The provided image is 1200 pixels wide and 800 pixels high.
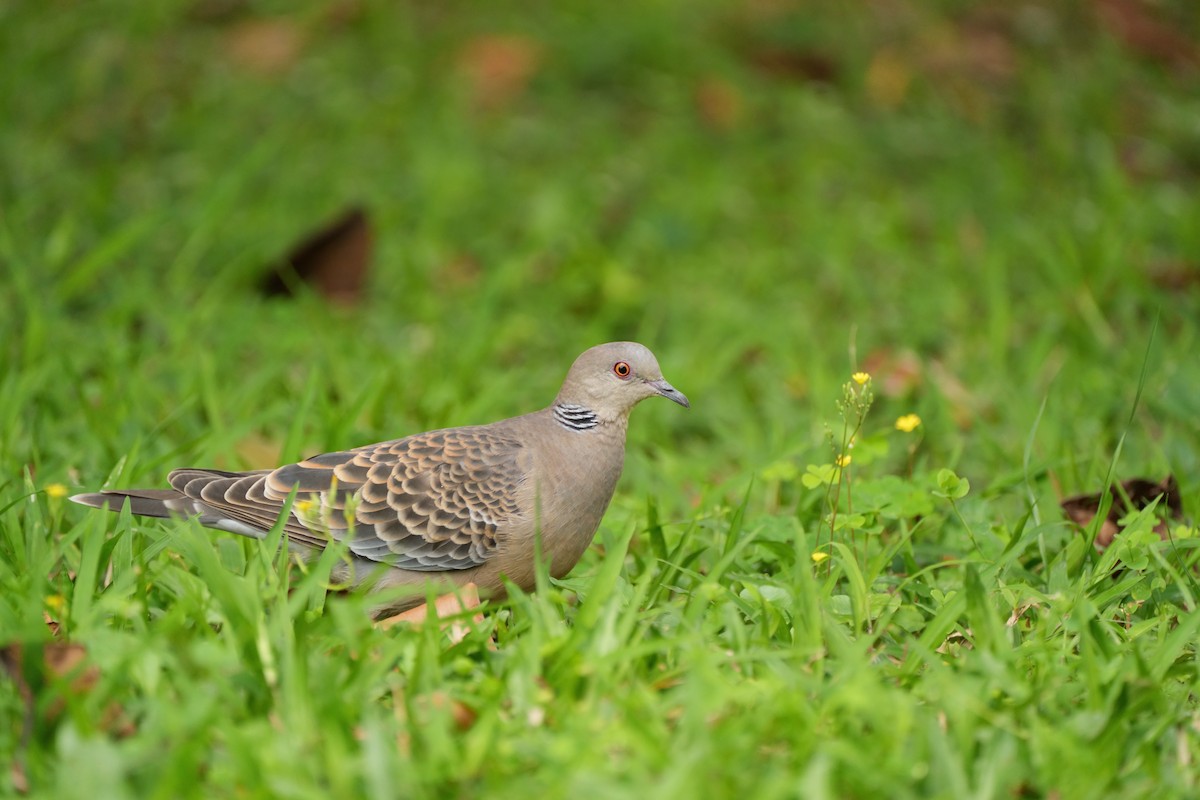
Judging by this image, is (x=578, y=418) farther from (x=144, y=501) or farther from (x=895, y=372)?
(x=895, y=372)

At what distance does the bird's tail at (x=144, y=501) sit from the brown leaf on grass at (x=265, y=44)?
5212 mm

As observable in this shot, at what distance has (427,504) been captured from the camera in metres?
3.63

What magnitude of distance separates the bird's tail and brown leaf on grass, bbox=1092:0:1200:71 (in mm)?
7143

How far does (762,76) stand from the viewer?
8.52 metres

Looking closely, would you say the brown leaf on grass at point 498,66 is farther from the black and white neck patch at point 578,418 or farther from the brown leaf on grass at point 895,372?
the black and white neck patch at point 578,418

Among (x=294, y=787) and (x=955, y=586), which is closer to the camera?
(x=294, y=787)

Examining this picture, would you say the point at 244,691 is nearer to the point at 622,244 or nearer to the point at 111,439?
the point at 111,439

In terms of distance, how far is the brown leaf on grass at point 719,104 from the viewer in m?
8.13

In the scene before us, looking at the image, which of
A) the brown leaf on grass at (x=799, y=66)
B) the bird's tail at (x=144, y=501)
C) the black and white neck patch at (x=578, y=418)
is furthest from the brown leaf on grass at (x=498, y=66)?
the bird's tail at (x=144, y=501)

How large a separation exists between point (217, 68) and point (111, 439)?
437 centimetres

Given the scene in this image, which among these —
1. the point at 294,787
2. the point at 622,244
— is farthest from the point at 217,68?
the point at 294,787

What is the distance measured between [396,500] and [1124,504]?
85.5 inches

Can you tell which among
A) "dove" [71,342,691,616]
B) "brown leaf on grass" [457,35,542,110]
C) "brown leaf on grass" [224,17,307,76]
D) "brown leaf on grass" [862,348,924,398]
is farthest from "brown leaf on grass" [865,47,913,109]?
"dove" [71,342,691,616]

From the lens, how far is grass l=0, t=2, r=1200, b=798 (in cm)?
266
